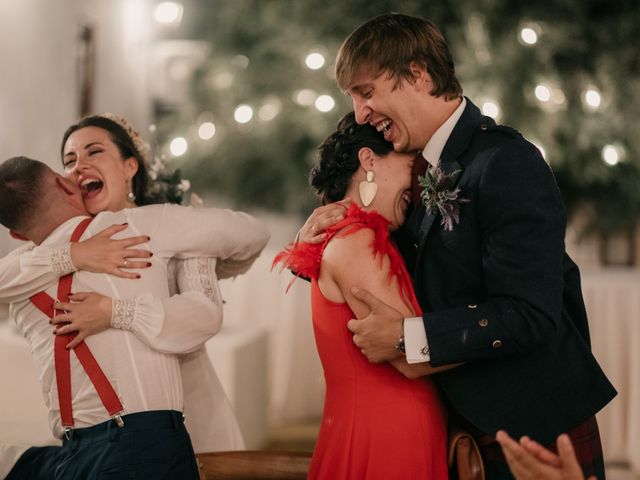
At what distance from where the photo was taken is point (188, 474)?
1931mm

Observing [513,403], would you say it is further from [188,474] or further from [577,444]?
[188,474]

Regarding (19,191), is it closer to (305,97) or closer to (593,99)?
(305,97)

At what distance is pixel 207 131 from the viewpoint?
5070mm

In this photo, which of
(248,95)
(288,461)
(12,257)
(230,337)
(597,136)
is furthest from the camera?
(248,95)

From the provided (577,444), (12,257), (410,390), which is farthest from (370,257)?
(12,257)

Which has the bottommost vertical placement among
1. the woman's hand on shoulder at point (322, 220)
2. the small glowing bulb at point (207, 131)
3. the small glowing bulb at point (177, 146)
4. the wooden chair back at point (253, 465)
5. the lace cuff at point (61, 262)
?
the wooden chair back at point (253, 465)

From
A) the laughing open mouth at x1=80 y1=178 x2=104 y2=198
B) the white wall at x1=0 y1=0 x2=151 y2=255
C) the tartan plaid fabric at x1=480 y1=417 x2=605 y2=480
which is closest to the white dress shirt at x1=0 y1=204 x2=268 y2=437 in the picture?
the laughing open mouth at x1=80 y1=178 x2=104 y2=198

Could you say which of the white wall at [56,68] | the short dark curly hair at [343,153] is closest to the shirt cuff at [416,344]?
the short dark curly hair at [343,153]

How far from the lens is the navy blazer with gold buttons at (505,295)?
1.70 m

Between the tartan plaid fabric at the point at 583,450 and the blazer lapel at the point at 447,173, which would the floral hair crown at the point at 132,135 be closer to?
the blazer lapel at the point at 447,173

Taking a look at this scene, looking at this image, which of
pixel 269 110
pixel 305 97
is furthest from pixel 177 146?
pixel 305 97

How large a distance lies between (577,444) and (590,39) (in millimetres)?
3160

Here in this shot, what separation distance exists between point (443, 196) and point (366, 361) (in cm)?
41

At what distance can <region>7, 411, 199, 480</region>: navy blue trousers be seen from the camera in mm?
1829
